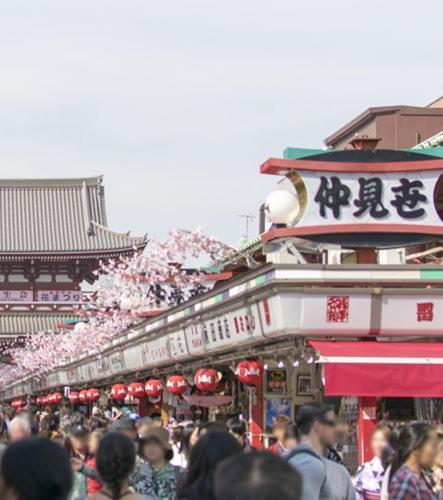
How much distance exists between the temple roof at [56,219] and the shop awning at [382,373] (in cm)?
5228

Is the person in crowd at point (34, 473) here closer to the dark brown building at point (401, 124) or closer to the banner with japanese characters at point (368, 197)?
the banner with japanese characters at point (368, 197)

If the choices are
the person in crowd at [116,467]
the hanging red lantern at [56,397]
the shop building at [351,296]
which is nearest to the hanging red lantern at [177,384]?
the shop building at [351,296]

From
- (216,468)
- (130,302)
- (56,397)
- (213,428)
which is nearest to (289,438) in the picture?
(213,428)

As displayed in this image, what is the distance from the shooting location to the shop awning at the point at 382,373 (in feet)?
49.2

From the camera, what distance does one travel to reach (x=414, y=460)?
292 inches

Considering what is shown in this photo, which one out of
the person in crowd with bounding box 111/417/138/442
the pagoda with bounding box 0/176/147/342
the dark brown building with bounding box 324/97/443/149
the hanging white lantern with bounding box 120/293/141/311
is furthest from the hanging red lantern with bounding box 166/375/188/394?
the pagoda with bounding box 0/176/147/342

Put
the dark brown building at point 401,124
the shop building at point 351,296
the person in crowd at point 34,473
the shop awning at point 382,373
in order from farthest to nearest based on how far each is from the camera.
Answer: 1. the dark brown building at point 401,124
2. the shop building at point 351,296
3. the shop awning at point 382,373
4. the person in crowd at point 34,473

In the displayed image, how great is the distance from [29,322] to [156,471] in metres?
59.0

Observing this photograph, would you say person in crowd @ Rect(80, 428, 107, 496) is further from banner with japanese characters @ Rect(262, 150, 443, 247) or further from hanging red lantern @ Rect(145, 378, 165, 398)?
hanging red lantern @ Rect(145, 378, 165, 398)

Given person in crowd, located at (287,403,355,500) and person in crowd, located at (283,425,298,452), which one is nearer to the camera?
person in crowd, located at (287,403,355,500)

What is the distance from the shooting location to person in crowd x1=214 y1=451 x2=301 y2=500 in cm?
389

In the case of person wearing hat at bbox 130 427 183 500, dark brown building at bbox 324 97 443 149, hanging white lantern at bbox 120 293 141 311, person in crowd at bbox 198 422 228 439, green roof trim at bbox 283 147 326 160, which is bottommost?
person wearing hat at bbox 130 427 183 500

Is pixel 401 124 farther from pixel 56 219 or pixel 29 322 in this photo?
pixel 56 219

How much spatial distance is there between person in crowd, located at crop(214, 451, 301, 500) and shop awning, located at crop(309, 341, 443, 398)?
35.3 ft
